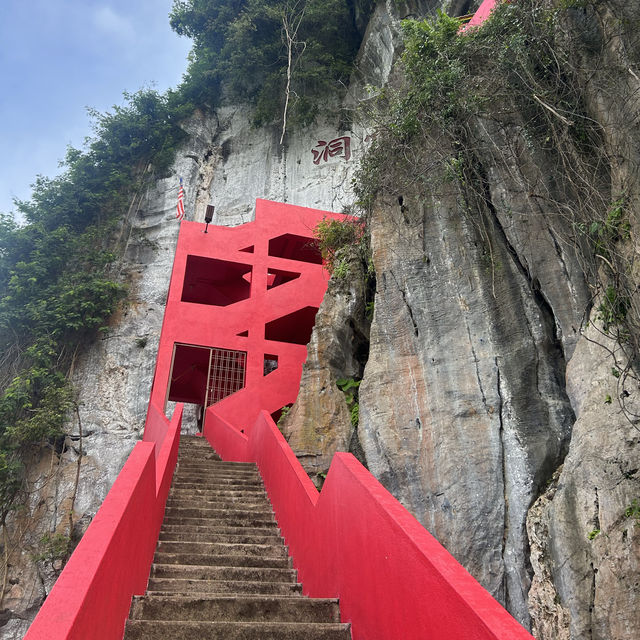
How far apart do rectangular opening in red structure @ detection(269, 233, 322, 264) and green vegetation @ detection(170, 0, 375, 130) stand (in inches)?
194

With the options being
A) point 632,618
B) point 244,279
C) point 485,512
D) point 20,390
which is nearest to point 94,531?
point 632,618

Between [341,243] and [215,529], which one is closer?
[215,529]

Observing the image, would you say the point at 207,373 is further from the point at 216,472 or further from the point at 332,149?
the point at 332,149

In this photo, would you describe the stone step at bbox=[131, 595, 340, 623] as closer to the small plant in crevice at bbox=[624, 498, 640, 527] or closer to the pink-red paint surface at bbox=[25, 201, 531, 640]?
the pink-red paint surface at bbox=[25, 201, 531, 640]

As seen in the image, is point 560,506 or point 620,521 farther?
point 560,506

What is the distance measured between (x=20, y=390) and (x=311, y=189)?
10.3 meters

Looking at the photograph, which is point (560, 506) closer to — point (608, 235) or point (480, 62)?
point (608, 235)

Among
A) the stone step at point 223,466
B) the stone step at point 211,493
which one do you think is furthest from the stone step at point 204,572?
the stone step at point 223,466

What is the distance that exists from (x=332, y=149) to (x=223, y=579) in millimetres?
15137

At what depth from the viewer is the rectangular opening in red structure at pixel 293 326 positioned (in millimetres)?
12523

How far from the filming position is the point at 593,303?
16.8ft

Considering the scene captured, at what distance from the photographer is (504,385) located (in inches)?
222

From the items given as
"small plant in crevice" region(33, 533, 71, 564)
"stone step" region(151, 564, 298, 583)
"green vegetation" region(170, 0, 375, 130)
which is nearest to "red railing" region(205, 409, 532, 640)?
"stone step" region(151, 564, 298, 583)

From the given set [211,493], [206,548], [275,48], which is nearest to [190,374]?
[211,493]
